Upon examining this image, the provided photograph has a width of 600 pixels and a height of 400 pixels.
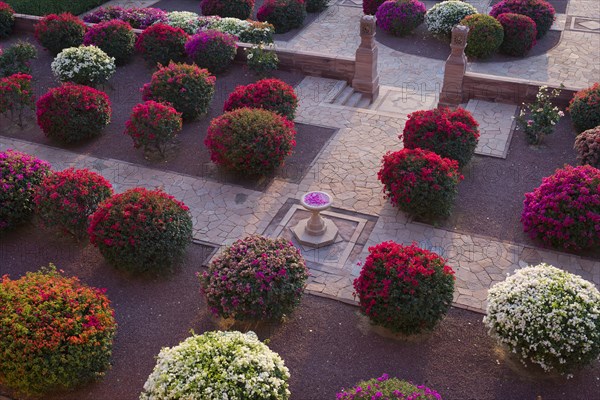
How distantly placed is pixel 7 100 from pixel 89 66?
2201 mm

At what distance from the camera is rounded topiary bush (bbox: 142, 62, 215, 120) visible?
45.9ft

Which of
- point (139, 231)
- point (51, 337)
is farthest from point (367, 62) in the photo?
point (51, 337)

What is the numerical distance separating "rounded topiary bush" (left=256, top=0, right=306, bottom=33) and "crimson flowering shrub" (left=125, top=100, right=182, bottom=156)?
335 inches

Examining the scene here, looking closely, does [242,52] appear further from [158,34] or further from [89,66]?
[89,66]

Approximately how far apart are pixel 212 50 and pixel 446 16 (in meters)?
7.54

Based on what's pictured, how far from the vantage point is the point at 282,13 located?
799 inches

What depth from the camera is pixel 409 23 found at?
1989 centimetres

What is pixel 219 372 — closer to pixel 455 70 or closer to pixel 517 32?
pixel 455 70

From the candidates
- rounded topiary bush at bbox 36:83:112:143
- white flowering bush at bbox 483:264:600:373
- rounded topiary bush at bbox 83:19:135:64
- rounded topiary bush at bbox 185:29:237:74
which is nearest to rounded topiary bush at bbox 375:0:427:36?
rounded topiary bush at bbox 185:29:237:74

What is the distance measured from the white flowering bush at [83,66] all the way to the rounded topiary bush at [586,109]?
35.3ft

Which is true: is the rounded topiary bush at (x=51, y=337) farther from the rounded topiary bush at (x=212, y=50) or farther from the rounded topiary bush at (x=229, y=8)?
the rounded topiary bush at (x=229, y=8)

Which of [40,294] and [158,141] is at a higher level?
[40,294]

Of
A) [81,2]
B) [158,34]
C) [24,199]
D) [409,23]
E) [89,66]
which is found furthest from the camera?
[81,2]

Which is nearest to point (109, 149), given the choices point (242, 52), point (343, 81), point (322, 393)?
point (242, 52)
